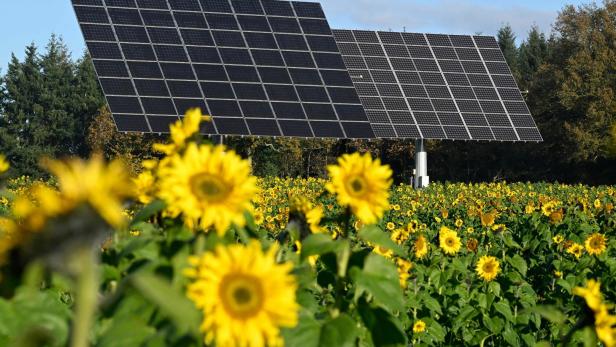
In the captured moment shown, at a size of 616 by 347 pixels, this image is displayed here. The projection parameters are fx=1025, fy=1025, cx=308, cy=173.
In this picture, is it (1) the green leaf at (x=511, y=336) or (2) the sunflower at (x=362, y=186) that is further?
(1) the green leaf at (x=511, y=336)

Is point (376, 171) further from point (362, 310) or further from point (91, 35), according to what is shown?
point (91, 35)

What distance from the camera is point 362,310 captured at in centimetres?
246

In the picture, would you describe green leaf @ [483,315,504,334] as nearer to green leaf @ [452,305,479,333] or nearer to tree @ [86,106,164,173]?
green leaf @ [452,305,479,333]

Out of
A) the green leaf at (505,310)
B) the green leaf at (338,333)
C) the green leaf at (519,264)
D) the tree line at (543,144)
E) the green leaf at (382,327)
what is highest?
the green leaf at (338,333)

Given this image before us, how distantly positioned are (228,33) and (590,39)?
26654mm

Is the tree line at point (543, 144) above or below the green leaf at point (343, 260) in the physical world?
below

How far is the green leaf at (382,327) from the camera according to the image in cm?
232

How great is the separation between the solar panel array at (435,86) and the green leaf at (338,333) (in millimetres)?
24099

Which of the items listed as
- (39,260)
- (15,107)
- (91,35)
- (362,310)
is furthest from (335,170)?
(15,107)

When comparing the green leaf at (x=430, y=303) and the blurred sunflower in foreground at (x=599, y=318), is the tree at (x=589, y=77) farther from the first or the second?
the blurred sunflower in foreground at (x=599, y=318)

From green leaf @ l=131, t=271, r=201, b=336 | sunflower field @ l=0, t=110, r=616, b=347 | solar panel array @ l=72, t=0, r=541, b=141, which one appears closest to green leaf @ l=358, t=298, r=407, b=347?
sunflower field @ l=0, t=110, r=616, b=347

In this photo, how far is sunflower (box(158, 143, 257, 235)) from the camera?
1.72 meters

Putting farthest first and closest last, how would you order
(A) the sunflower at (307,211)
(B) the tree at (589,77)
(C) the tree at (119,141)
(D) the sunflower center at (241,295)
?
(C) the tree at (119,141)
(B) the tree at (589,77)
(A) the sunflower at (307,211)
(D) the sunflower center at (241,295)

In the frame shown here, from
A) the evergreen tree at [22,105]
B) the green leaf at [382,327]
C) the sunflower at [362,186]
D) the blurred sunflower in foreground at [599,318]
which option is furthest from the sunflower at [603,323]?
the evergreen tree at [22,105]
